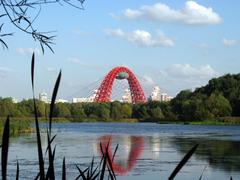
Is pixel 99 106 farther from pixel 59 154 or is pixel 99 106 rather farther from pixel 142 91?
pixel 59 154

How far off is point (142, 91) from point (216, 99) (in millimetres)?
45164

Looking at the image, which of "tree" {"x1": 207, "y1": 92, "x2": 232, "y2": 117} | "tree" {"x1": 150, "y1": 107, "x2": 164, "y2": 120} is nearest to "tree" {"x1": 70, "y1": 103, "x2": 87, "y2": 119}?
"tree" {"x1": 150, "y1": 107, "x2": 164, "y2": 120}

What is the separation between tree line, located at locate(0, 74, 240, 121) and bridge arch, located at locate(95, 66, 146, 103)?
1091cm

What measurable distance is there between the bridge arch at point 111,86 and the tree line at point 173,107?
1091 centimetres

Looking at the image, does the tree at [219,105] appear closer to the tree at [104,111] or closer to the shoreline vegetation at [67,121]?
the shoreline vegetation at [67,121]

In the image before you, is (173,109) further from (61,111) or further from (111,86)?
(111,86)

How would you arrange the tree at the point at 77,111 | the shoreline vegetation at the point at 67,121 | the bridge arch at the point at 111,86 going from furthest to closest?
1. the bridge arch at the point at 111,86
2. the tree at the point at 77,111
3. the shoreline vegetation at the point at 67,121

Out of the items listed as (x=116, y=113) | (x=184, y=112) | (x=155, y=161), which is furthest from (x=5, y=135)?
(x=116, y=113)

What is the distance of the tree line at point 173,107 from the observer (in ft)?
300

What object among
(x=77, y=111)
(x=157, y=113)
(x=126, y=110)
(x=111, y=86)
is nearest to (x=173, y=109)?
(x=157, y=113)

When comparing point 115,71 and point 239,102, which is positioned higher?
point 115,71

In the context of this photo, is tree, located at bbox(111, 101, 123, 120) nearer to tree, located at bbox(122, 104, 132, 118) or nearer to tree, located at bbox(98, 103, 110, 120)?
tree, located at bbox(122, 104, 132, 118)

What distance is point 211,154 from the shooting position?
26.6 metres

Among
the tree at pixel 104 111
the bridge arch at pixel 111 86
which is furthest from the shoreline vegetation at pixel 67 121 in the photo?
the bridge arch at pixel 111 86
